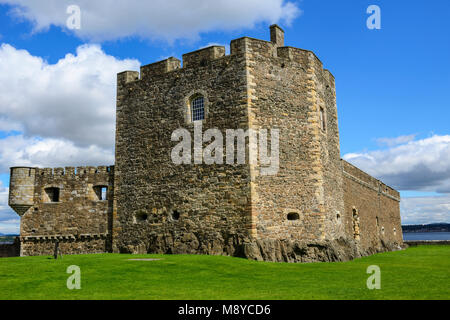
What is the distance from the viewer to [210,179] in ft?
62.9

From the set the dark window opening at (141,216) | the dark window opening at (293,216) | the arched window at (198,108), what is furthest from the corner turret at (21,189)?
the dark window opening at (293,216)

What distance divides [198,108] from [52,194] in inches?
427

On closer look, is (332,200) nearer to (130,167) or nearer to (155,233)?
(155,233)

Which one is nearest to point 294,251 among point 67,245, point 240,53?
point 240,53

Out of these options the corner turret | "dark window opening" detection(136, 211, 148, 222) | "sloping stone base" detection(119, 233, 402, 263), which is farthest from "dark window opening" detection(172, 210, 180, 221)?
the corner turret

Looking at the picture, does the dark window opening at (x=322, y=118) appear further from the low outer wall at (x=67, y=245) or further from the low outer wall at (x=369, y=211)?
the low outer wall at (x=67, y=245)

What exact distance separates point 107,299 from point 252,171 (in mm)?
10185

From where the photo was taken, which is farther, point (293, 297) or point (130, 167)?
point (130, 167)

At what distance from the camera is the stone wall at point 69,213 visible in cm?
2261

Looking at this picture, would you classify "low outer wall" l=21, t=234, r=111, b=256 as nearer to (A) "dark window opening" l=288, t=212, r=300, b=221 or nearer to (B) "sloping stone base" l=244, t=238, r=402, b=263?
(B) "sloping stone base" l=244, t=238, r=402, b=263

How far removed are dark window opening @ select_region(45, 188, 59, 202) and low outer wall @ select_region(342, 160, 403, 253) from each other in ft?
56.8

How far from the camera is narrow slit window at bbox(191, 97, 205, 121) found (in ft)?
66.4
